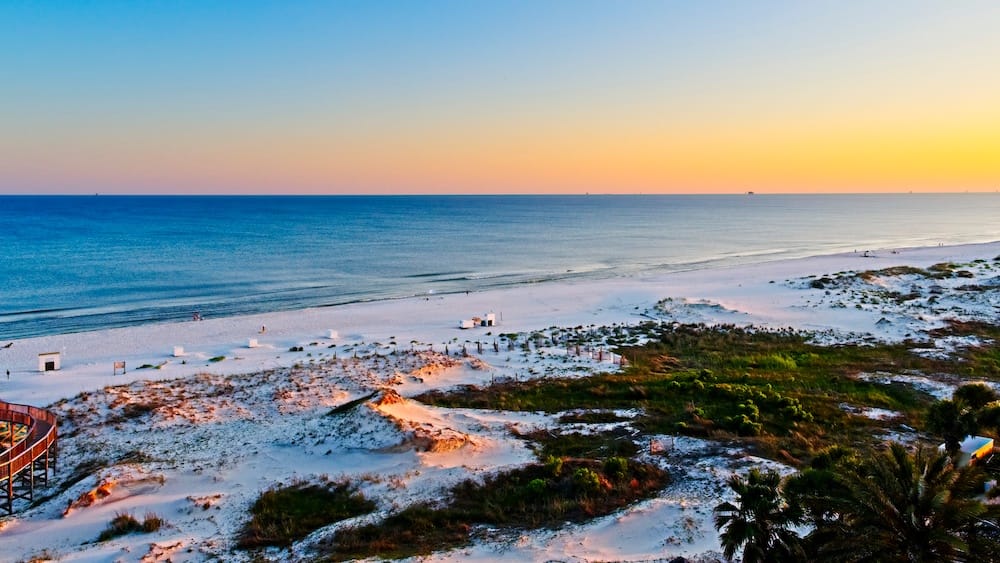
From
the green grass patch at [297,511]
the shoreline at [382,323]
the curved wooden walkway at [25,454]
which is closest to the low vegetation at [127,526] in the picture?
the green grass patch at [297,511]

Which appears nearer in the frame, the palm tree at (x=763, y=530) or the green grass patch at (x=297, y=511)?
the palm tree at (x=763, y=530)

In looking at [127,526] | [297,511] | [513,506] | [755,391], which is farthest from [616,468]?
[127,526]

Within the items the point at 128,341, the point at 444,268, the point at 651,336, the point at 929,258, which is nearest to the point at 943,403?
the point at 651,336

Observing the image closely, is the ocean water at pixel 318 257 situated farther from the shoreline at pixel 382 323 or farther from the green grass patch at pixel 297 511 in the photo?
the green grass patch at pixel 297 511

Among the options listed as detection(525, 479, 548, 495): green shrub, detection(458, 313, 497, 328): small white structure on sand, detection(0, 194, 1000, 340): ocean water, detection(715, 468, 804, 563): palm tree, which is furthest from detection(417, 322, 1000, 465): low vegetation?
detection(0, 194, 1000, 340): ocean water

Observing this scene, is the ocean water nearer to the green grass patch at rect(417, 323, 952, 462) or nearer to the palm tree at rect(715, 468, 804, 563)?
the green grass patch at rect(417, 323, 952, 462)

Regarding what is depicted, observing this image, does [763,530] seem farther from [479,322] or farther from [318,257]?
[318,257]
